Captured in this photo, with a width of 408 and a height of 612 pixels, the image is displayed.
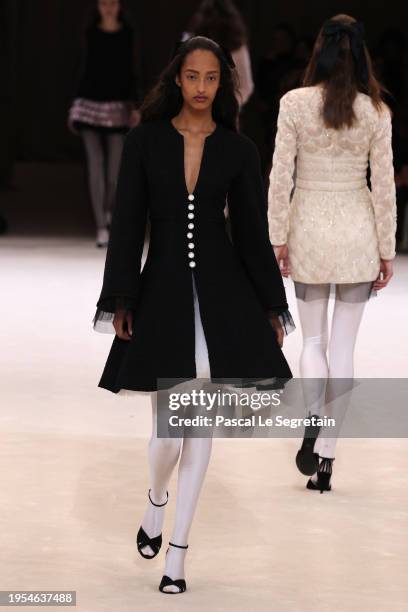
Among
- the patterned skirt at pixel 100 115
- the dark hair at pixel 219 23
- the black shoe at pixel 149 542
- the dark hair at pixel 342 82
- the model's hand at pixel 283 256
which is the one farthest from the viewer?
the patterned skirt at pixel 100 115

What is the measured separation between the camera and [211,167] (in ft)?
13.4

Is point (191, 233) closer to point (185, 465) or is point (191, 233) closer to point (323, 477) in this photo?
point (185, 465)

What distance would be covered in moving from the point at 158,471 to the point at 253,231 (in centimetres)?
65

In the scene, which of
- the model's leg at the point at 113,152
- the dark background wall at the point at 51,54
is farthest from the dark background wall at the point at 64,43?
the model's leg at the point at 113,152

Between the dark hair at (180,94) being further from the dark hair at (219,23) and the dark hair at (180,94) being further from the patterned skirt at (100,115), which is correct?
the patterned skirt at (100,115)

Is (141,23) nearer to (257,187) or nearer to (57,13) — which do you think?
(57,13)

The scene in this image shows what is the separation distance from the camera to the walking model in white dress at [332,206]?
494cm

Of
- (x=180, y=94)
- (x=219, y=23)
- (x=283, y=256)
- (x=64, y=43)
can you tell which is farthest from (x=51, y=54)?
(x=180, y=94)

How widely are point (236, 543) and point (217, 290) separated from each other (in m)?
0.78

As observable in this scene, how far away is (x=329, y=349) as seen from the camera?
5148mm

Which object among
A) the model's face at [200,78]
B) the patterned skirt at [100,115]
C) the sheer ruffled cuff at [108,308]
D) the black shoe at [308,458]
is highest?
the model's face at [200,78]

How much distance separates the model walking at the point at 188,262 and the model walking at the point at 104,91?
6.47 meters

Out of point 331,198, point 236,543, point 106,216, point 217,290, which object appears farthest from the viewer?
point 106,216

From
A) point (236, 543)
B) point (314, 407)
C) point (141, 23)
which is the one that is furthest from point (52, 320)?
point (141, 23)
